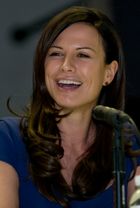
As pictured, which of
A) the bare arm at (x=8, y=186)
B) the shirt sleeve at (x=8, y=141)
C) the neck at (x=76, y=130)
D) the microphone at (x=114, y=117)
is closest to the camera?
the microphone at (x=114, y=117)

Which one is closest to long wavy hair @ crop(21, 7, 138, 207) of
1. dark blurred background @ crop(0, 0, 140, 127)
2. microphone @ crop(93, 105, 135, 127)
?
microphone @ crop(93, 105, 135, 127)

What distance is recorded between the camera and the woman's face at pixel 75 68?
6.32ft

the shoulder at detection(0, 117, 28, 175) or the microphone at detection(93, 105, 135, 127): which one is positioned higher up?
the microphone at detection(93, 105, 135, 127)

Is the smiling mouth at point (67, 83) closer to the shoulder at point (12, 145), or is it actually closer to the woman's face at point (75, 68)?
the woman's face at point (75, 68)

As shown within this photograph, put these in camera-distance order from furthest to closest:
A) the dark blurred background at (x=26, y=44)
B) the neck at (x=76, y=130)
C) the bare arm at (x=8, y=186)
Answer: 1. the dark blurred background at (x=26, y=44)
2. the neck at (x=76, y=130)
3. the bare arm at (x=8, y=186)

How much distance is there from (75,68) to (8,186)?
46 centimetres

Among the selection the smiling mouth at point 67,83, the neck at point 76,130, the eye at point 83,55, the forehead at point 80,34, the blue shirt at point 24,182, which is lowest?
the blue shirt at point 24,182

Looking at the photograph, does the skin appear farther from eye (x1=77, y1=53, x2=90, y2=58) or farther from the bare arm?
the bare arm

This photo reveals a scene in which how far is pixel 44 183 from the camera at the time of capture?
192 centimetres

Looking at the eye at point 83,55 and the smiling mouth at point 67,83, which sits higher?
the eye at point 83,55

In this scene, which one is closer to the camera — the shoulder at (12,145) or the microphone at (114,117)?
the microphone at (114,117)

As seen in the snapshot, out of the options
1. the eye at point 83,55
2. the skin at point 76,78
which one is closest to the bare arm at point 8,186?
the skin at point 76,78

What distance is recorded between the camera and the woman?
1920mm

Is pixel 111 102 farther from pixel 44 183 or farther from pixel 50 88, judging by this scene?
pixel 44 183
